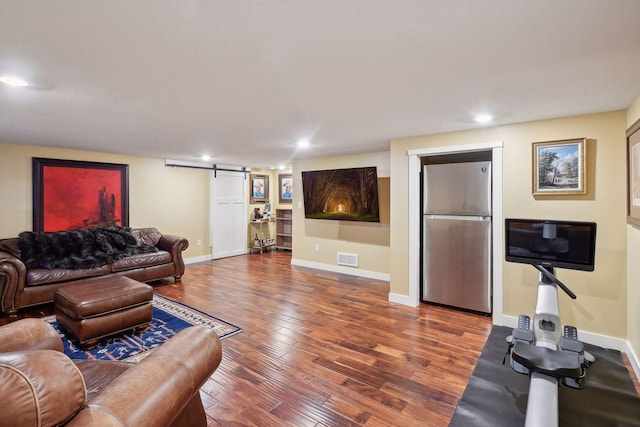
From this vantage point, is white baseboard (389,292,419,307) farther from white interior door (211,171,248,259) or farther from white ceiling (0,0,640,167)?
white interior door (211,171,248,259)

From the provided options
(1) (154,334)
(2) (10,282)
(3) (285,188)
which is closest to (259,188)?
(3) (285,188)

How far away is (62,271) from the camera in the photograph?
159 inches

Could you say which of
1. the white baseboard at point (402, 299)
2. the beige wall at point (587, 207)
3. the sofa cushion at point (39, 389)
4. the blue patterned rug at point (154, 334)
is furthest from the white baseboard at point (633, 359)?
the sofa cushion at point (39, 389)

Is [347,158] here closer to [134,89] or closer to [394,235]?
[394,235]

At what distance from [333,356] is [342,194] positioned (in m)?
3.23

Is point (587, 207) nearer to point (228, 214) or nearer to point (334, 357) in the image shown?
point (334, 357)

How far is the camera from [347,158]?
5.60 metres

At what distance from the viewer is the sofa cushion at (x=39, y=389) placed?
76cm

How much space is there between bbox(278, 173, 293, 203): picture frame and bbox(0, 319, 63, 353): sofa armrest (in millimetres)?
6277

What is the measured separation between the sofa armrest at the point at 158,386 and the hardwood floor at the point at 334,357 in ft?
2.43

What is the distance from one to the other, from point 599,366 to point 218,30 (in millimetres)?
3619

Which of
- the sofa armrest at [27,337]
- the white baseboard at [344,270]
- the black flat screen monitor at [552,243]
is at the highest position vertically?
the black flat screen monitor at [552,243]

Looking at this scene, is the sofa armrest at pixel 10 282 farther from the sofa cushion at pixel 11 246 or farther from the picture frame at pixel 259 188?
the picture frame at pixel 259 188

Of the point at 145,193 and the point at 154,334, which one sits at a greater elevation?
the point at 145,193
